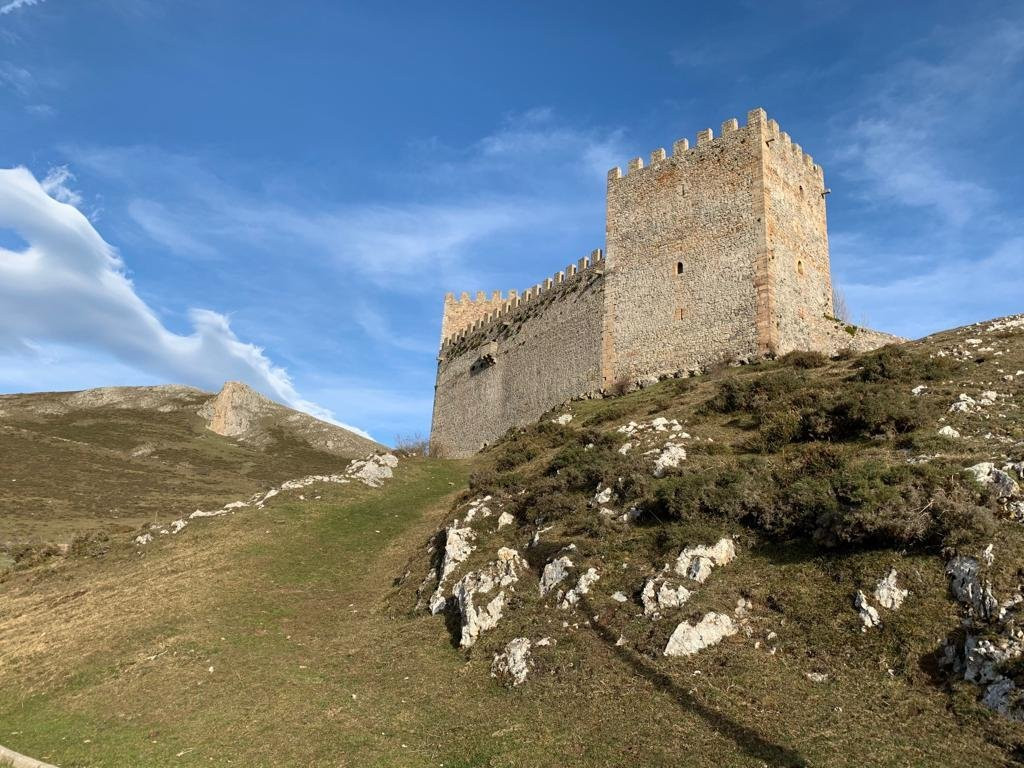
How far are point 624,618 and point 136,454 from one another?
43.3 m

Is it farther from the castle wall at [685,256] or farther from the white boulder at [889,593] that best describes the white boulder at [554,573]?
the castle wall at [685,256]

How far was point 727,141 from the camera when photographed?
3058 centimetres

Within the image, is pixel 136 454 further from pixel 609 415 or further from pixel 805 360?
pixel 805 360

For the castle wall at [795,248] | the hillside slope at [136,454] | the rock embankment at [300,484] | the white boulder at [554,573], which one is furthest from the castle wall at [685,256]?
the hillside slope at [136,454]

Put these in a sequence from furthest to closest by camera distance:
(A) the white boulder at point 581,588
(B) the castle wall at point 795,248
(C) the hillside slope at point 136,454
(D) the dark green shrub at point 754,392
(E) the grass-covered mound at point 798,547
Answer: (C) the hillside slope at point 136,454 < (B) the castle wall at point 795,248 < (D) the dark green shrub at point 754,392 < (A) the white boulder at point 581,588 < (E) the grass-covered mound at point 798,547

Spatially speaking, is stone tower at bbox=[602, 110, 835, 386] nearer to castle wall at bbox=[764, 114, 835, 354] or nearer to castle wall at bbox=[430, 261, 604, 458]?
castle wall at bbox=[764, 114, 835, 354]

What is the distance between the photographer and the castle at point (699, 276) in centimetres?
2877

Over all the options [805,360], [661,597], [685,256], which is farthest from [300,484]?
[805,360]

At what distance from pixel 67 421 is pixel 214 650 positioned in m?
50.9

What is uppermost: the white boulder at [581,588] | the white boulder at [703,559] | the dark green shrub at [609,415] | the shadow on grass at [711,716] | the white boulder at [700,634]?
the dark green shrub at [609,415]

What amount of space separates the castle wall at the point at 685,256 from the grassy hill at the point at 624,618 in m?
8.53

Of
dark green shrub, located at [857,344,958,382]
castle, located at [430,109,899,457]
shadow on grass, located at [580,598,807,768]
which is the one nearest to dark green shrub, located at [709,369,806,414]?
dark green shrub, located at [857,344,958,382]

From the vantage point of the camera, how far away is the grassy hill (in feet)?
29.4

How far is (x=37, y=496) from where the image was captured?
32.8 meters
